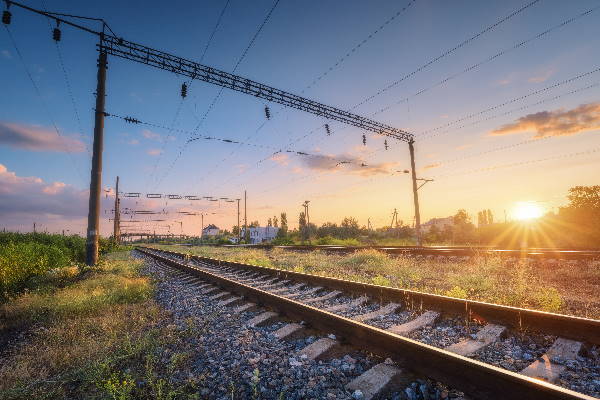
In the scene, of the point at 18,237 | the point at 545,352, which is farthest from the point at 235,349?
the point at 18,237

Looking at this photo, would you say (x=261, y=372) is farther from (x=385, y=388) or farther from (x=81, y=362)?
(x=81, y=362)

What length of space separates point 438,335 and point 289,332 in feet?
6.10

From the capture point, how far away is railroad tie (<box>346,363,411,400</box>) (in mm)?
2521

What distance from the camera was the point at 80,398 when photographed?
108 inches

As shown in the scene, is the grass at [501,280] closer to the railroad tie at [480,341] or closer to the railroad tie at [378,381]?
the railroad tie at [480,341]

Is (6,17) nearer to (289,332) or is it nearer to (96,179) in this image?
(96,179)

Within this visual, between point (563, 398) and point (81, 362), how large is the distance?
4306mm

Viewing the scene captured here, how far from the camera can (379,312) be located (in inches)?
191

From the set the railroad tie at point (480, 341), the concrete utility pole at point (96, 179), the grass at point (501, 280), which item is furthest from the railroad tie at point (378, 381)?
the concrete utility pole at point (96, 179)

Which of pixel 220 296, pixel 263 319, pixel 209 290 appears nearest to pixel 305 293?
→ pixel 220 296

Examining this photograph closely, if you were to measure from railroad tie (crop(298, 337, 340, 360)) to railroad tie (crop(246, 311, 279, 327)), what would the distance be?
1334 millimetres

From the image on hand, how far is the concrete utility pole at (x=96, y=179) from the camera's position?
12539 mm

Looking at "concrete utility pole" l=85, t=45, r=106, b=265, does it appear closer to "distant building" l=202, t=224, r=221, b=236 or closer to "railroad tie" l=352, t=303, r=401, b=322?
"railroad tie" l=352, t=303, r=401, b=322

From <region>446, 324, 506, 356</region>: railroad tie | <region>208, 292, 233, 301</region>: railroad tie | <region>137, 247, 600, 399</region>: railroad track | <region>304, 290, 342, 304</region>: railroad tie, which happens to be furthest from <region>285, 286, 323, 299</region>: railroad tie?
<region>446, 324, 506, 356</region>: railroad tie
